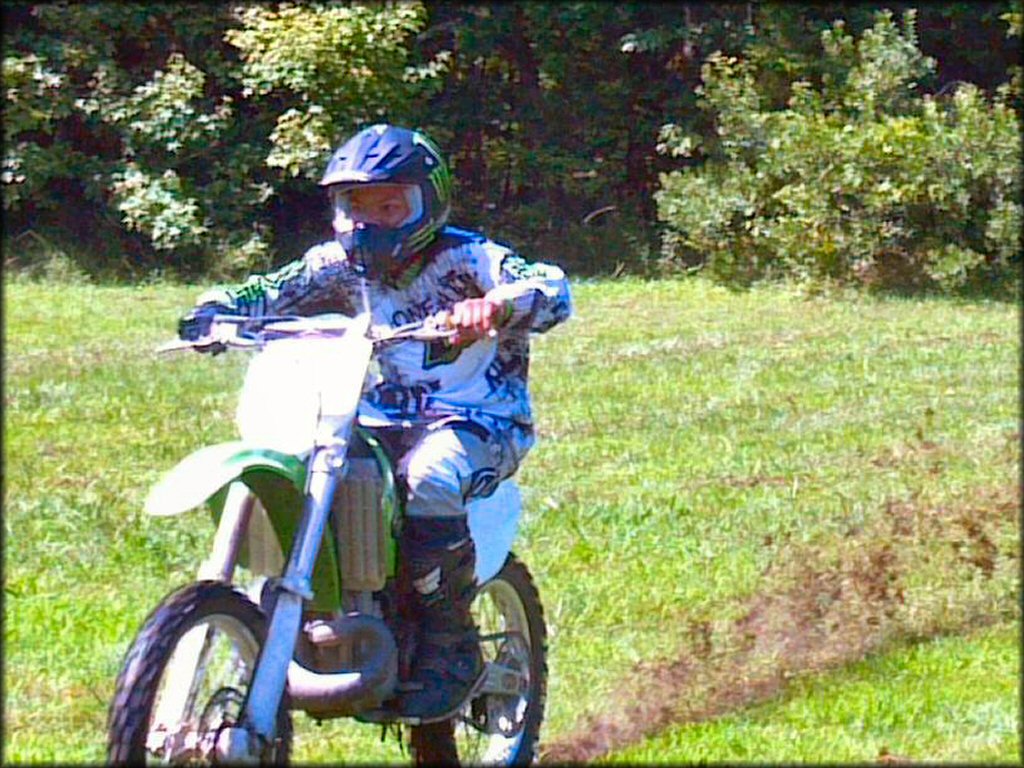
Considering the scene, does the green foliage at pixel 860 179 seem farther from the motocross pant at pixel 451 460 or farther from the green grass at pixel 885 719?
the motocross pant at pixel 451 460

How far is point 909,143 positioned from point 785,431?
308 inches

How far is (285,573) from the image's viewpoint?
382cm

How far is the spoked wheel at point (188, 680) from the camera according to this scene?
3.47 metres

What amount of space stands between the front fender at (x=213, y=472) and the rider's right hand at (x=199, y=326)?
49 centimetres

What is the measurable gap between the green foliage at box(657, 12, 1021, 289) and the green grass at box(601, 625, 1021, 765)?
11.6 meters

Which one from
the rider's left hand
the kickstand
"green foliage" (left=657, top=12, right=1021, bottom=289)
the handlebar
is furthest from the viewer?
"green foliage" (left=657, top=12, right=1021, bottom=289)

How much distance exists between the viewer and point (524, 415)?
14.6ft

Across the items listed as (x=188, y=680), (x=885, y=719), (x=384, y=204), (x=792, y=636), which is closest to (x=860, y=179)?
(x=792, y=636)

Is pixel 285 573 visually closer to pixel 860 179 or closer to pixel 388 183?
pixel 388 183

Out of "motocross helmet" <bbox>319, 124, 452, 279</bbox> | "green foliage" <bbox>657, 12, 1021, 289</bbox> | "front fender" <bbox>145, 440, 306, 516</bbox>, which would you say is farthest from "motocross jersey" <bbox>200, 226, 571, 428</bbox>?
"green foliage" <bbox>657, 12, 1021, 289</bbox>

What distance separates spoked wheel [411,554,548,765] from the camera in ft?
15.6

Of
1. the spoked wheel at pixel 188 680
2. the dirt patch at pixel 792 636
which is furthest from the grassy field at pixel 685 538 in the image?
the spoked wheel at pixel 188 680

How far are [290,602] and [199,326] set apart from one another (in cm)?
79

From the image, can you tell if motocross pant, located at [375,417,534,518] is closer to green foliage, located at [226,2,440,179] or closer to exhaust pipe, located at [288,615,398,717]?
exhaust pipe, located at [288,615,398,717]
